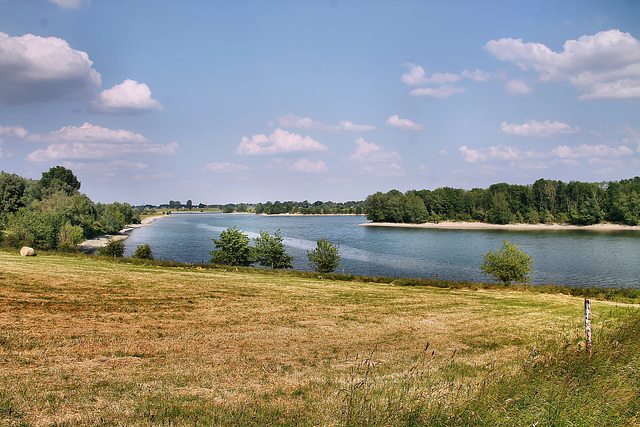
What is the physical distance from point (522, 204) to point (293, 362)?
16011 centimetres

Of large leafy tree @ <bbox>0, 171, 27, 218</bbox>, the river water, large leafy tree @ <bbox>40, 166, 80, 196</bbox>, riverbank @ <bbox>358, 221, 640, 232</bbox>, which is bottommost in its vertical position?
the river water

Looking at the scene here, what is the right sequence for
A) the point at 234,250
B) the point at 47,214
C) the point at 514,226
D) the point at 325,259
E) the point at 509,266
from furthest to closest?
the point at 514,226, the point at 47,214, the point at 234,250, the point at 325,259, the point at 509,266

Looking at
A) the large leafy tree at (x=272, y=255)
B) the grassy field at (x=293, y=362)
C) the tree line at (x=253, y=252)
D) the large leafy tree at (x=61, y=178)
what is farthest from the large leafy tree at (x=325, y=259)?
the large leafy tree at (x=61, y=178)

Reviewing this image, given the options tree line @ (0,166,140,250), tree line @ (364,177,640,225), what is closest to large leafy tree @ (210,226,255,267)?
tree line @ (0,166,140,250)

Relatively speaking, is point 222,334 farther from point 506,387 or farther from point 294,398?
point 506,387

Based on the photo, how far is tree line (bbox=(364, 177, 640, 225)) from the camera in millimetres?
124875

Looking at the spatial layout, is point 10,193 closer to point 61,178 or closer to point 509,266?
point 61,178

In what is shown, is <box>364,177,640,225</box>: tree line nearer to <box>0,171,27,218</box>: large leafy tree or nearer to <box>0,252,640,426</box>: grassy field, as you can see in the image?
<box>0,171,27,218</box>: large leafy tree

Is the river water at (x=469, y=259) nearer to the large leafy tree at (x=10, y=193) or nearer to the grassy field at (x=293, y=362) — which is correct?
the grassy field at (x=293, y=362)

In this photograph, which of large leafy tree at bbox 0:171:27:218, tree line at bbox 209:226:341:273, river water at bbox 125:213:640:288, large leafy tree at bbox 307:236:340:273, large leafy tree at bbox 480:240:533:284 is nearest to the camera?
large leafy tree at bbox 480:240:533:284

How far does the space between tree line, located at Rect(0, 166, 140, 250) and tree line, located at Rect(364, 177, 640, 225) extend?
352 feet

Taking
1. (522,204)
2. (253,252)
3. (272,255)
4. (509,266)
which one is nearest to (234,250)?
(253,252)

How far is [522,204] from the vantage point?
147m

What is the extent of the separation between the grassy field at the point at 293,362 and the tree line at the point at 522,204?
13420cm
